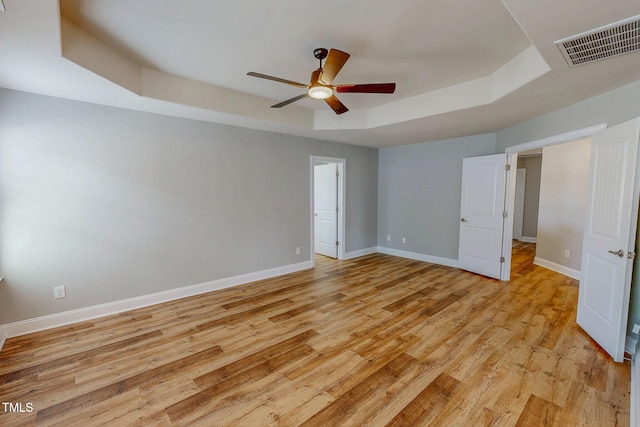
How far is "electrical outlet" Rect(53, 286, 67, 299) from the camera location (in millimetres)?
2885

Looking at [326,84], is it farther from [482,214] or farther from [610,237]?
[482,214]

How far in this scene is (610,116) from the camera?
268cm

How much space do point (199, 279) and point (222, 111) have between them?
2.33 m

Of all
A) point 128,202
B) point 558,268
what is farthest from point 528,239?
point 128,202

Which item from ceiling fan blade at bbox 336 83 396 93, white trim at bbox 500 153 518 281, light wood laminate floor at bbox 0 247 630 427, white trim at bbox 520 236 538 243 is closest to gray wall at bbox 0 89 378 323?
light wood laminate floor at bbox 0 247 630 427

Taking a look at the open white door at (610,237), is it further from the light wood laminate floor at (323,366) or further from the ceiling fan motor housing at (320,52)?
the ceiling fan motor housing at (320,52)

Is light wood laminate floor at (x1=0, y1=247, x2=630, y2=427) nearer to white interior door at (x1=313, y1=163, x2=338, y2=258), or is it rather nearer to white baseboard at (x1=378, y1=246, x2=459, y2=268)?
white baseboard at (x1=378, y1=246, x2=459, y2=268)

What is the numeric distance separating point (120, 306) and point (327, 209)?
12.8 ft

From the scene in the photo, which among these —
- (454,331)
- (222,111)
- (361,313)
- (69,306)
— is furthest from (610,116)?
(69,306)

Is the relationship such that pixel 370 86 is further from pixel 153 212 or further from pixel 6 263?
pixel 6 263

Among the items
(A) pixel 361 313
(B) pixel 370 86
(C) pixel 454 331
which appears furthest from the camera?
(A) pixel 361 313

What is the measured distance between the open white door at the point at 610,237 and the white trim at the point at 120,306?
13.2 feet

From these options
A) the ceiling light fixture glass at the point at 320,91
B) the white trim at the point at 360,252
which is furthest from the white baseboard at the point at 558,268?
the ceiling light fixture glass at the point at 320,91

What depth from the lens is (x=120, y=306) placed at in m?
3.24
